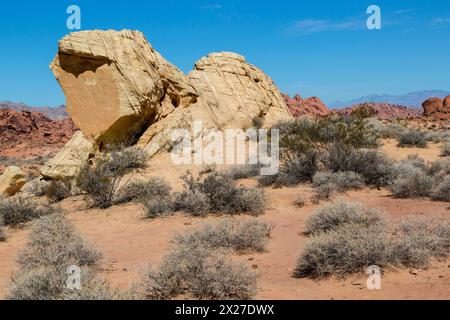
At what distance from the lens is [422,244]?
19.9ft

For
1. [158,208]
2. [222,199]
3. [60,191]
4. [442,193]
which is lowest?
[158,208]

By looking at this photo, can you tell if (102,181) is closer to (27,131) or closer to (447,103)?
(27,131)

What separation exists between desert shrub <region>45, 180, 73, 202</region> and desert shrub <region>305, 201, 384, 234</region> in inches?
379

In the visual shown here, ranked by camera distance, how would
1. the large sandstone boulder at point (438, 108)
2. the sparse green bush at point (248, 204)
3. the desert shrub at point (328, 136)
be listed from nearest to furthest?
the sparse green bush at point (248, 204)
the desert shrub at point (328, 136)
the large sandstone boulder at point (438, 108)

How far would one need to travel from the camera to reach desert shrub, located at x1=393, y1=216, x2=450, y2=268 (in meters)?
5.74

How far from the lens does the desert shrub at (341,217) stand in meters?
7.49

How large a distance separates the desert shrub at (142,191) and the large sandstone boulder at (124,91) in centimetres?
396

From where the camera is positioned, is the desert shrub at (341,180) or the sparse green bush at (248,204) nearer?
the sparse green bush at (248,204)

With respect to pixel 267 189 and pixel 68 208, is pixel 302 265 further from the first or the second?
pixel 68 208

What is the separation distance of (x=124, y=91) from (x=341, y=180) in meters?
8.54

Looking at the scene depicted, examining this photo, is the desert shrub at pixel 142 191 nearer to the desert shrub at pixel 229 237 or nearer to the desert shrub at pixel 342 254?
the desert shrub at pixel 229 237

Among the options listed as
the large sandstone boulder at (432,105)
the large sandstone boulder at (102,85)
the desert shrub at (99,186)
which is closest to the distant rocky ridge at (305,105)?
the large sandstone boulder at (432,105)

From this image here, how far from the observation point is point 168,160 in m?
17.3

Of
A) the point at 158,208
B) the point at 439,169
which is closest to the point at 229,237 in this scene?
the point at 158,208
